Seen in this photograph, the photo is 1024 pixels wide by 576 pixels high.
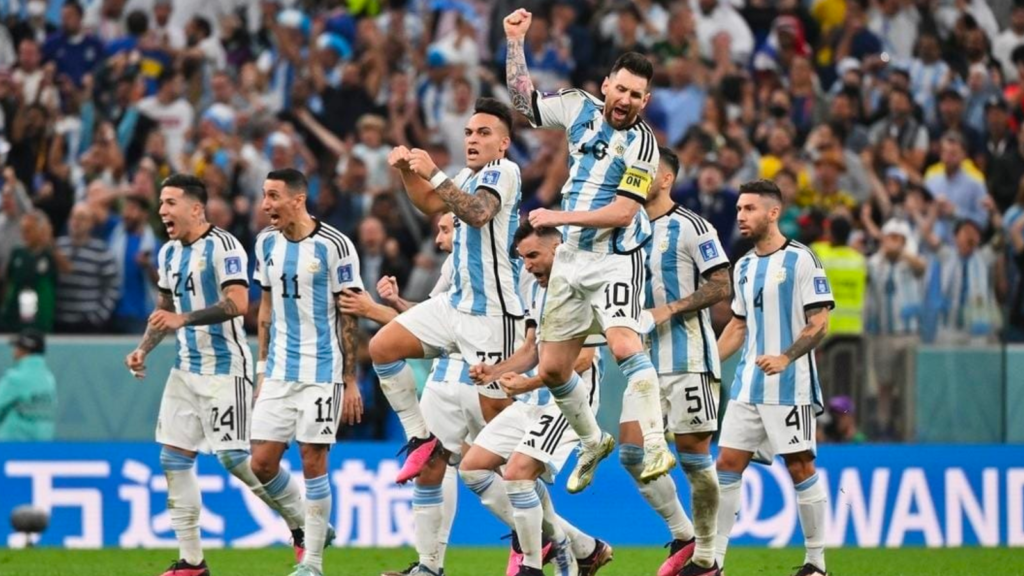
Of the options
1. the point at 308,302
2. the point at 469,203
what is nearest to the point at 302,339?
the point at 308,302

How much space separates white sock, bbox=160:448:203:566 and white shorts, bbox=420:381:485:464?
5.87 feet

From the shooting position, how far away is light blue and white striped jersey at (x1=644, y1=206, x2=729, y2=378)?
1225 cm

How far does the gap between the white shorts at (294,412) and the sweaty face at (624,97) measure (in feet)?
8.98

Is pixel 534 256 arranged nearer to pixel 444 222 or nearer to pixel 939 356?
pixel 444 222

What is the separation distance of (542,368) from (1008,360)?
7.88 metres

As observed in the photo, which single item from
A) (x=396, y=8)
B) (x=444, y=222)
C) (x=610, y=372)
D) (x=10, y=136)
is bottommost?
(x=610, y=372)

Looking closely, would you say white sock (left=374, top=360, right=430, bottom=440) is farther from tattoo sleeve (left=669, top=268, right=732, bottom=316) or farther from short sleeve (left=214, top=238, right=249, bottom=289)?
tattoo sleeve (left=669, top=268, right=732, bottom=316)

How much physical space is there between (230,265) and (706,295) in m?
3.23

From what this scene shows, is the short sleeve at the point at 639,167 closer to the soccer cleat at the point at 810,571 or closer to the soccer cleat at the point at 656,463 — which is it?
the soccer cleat at the point at 656,463

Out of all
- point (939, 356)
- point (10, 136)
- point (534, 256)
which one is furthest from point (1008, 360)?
point (10, 136)

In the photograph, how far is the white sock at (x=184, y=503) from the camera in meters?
12.5

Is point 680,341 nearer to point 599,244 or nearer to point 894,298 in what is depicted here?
point 599,244

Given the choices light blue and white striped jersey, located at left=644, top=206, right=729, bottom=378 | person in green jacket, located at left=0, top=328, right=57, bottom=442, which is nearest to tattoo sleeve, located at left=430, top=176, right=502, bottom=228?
light blue and white striped jersey, located at left=644, top=206, right=729, bottom=378

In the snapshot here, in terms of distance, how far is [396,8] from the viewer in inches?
914
